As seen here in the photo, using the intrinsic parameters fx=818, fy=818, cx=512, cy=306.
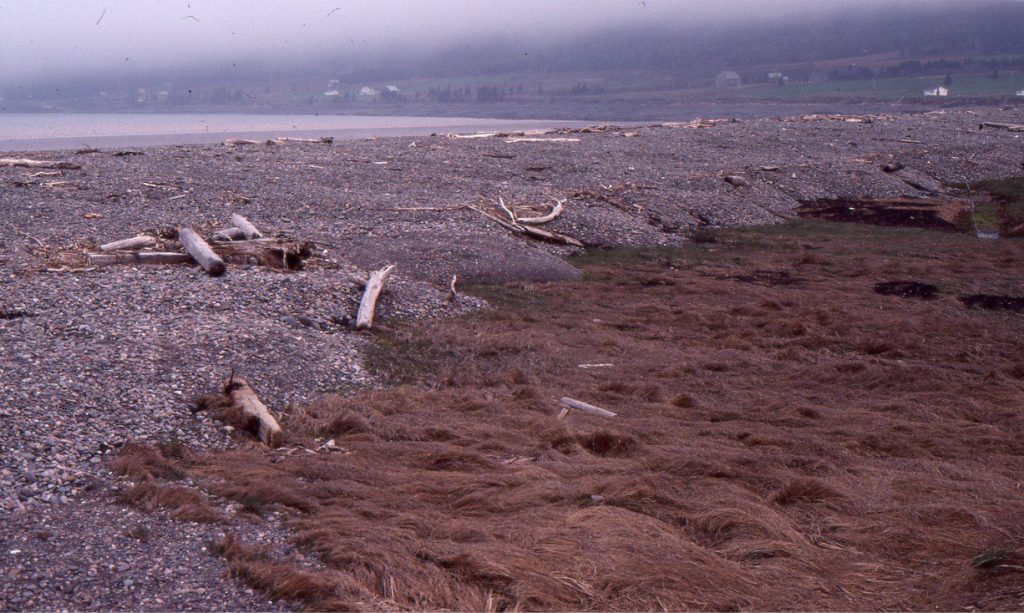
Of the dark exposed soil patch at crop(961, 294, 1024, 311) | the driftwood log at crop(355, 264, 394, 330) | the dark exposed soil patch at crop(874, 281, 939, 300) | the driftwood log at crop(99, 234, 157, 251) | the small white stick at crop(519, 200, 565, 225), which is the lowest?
the dark exposed soil patch at crop(961, 294, 1024, 311)

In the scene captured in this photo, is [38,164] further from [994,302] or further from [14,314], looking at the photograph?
Result: [994,302]

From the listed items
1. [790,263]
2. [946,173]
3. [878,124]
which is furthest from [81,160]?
[878,124]

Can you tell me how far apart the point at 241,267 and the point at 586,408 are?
6.00 metres

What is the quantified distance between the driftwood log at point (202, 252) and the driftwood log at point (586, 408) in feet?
17.9

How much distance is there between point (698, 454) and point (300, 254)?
763cm

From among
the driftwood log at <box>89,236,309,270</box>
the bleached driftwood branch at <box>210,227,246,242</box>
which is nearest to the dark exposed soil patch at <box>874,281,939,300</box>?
the driftwood log at <box>89,236,309,270</box>

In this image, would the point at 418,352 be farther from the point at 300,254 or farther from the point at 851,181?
the point at 851,181

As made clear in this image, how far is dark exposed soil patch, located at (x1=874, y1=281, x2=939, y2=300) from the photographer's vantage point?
42.0 ft

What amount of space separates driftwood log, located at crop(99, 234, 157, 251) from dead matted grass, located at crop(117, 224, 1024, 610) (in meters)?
4.88

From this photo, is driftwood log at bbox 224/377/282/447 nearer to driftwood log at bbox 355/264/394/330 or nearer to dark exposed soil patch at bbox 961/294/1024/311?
driftwood log at bbox 355/264/394/330

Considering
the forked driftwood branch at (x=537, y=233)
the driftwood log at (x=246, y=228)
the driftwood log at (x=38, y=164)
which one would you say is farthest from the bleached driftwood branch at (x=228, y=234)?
the driftwood log at (x=38, y=164)

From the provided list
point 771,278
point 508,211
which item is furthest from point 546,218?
point 771,278

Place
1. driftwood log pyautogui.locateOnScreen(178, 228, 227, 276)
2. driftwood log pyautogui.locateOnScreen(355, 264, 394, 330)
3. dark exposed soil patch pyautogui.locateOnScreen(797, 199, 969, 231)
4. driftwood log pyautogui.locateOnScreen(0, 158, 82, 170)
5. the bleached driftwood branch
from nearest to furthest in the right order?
driftwood log pyautogui.locateOnScreen(355, 264, 394, 330) < driftwood log pyautogui.locateOnScreen(178, 228, 227, 276) < the bleached driftwood branch < driftwood log pyautogui.locateOnScreen(0, 158, 82, 170) < dark exposed soil patch pyautogui.locateOnScreen(797, 199, 969, 231)

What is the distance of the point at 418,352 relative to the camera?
31.1ft
